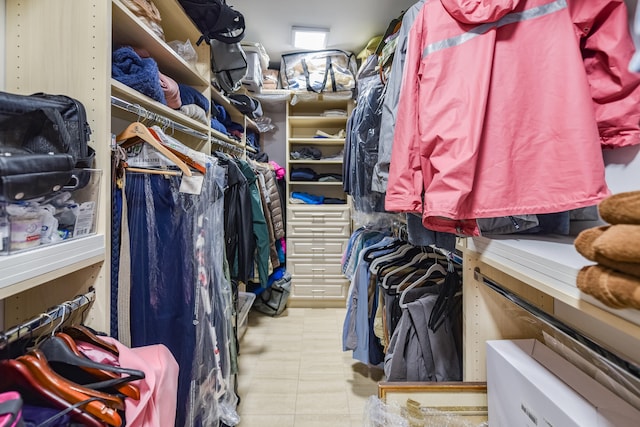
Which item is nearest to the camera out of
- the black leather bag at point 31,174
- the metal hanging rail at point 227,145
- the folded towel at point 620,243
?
the folded towel at point 620,243

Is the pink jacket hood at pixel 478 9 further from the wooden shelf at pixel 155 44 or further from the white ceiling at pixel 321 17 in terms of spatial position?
the white ceiling at pixel 321 17

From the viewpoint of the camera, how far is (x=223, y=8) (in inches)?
59.8

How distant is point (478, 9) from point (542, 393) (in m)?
0.79

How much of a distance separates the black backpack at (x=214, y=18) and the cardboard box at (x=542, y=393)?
180 centimetres

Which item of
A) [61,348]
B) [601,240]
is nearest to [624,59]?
[601,240]

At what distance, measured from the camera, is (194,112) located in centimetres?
156

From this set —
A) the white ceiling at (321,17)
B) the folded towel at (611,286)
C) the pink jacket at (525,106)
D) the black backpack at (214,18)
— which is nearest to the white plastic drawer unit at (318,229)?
the white ceiling at (321,17)

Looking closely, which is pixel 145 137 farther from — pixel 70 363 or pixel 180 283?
pixel 70 363

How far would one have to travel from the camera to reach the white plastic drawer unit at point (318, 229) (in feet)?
10.2

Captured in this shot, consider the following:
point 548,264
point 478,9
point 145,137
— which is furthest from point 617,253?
point 145,137

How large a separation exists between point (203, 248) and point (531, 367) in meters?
1.07

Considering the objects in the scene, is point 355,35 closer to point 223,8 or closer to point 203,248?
point 223,8

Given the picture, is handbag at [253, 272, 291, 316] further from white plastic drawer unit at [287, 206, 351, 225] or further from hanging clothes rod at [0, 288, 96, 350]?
hanging clothes rod at [0, 288, 96, 350]

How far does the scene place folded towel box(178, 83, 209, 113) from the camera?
1.57 meters
